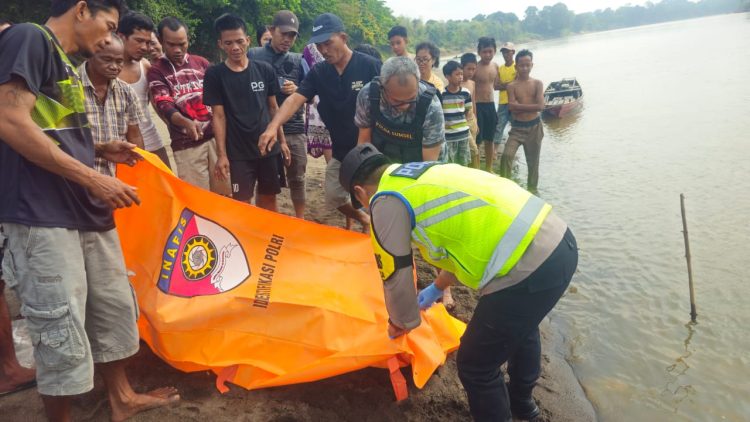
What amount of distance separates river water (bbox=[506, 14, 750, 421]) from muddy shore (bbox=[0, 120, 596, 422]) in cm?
66

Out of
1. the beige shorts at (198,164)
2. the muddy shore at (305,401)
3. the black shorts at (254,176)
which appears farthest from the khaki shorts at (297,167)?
the muddy shore at (305,401)

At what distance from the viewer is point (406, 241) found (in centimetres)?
199

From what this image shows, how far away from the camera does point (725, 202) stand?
6.75 metres

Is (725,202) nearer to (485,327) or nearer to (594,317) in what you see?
(594,317)

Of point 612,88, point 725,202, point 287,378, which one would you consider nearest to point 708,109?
point 612,88

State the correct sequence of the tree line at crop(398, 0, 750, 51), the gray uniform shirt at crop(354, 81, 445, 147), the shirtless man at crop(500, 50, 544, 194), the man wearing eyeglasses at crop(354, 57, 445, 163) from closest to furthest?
the man wearing eyeglasses at crop(354, 57, 445, 163) < the gray uniform shirt at crop(354, 81, 445, 147) < the shirtless man at crop(500, 50, 544, 194) < the tree line at crop(398, 0, 750, 51)

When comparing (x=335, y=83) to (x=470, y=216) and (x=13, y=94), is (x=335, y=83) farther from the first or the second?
(x=13, y=94)

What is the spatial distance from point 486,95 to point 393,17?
53929mm

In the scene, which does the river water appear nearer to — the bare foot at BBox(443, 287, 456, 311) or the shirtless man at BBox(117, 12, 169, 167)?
the bare foot at BBox(443, 287, 456, 311)

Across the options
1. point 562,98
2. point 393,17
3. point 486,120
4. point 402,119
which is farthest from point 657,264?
point 393,17

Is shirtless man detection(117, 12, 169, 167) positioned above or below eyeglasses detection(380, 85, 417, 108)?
above

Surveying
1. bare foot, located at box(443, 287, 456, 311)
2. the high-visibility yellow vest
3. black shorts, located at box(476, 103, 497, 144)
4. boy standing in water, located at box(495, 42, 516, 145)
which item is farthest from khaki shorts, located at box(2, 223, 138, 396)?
boy standing in water, located at box(495, 42, 516, 145)

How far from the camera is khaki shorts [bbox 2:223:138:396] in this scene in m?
1.86

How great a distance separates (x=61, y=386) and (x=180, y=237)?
1.00m
